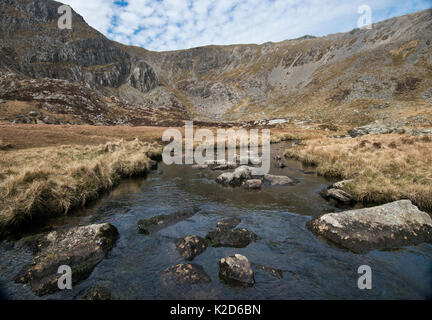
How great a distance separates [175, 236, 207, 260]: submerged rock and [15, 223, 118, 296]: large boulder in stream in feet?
10.9

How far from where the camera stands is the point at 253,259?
8.98 m

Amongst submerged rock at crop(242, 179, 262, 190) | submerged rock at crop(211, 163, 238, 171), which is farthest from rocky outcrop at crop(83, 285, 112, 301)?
submerged rock at crop(211, 163, 238, 171)

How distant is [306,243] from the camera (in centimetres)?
1012

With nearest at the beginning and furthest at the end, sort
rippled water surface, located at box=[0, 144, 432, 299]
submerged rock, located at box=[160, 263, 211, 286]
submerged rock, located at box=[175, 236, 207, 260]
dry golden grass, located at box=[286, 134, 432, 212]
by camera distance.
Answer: rippled water surface, located at box=[0, 144, 432, 299], submerged rock, located at box=[160, 263, 211, 286], submerged rock, located at box=[175, 236, 207, 260], dry golden grass, located at box=[286, 134, 432, 212]

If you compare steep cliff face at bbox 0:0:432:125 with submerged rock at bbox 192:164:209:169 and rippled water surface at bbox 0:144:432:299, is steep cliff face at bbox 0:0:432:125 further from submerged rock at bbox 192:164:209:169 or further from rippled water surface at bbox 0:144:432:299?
rippled water surface at bbox 0:144:432:299

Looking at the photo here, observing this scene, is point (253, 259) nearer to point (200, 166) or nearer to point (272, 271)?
point (272, 271)

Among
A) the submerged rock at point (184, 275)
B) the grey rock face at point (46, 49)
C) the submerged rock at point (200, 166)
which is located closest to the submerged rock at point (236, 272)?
the submerged rock at point (184, 275)

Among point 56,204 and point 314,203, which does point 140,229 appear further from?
point 314,203

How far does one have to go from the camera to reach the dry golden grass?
13.9 metres

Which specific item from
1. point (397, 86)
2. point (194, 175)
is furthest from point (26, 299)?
point (397, 86)

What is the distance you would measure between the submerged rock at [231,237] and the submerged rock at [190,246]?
0.60 m

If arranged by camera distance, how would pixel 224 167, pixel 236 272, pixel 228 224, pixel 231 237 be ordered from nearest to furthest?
pixel 236 272, pixel 231 237, pixel 228 224, pixel 224 167

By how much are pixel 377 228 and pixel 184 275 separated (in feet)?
30.8

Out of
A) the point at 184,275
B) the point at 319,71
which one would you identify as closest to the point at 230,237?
the point at 184,275
